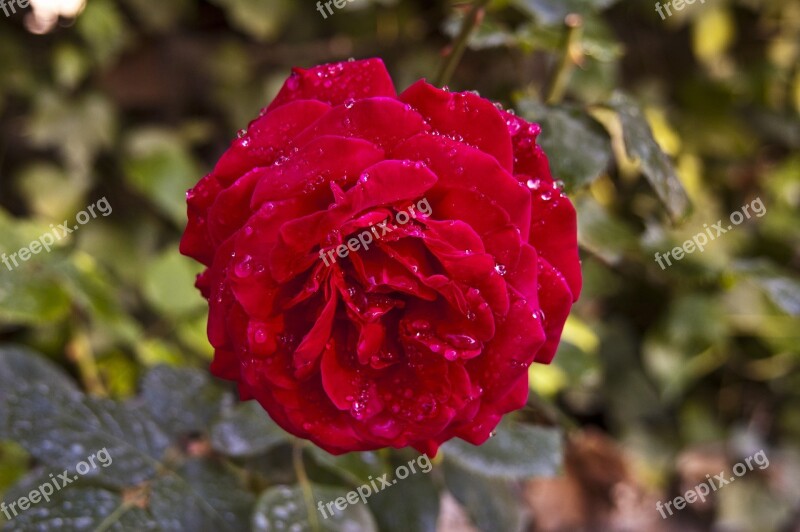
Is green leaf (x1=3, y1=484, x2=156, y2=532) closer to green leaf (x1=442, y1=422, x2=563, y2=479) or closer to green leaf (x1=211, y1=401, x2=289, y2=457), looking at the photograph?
green leaf (x1=211, y1=401, x2=289, y2=457)

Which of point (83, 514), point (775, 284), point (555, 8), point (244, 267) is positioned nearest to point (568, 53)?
point (555, 8)

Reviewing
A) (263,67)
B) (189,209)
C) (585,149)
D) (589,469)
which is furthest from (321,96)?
(589,469)

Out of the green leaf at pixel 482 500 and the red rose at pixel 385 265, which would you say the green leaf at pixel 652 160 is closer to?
the red rose at pixel 385 265

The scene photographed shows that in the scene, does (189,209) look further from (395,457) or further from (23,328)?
(23,328)

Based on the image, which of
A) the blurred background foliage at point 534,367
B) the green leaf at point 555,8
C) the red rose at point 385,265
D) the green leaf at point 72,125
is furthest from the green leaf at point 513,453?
the green leaf at point 72,125

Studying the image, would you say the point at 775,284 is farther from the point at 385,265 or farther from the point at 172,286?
the point at 172,286
